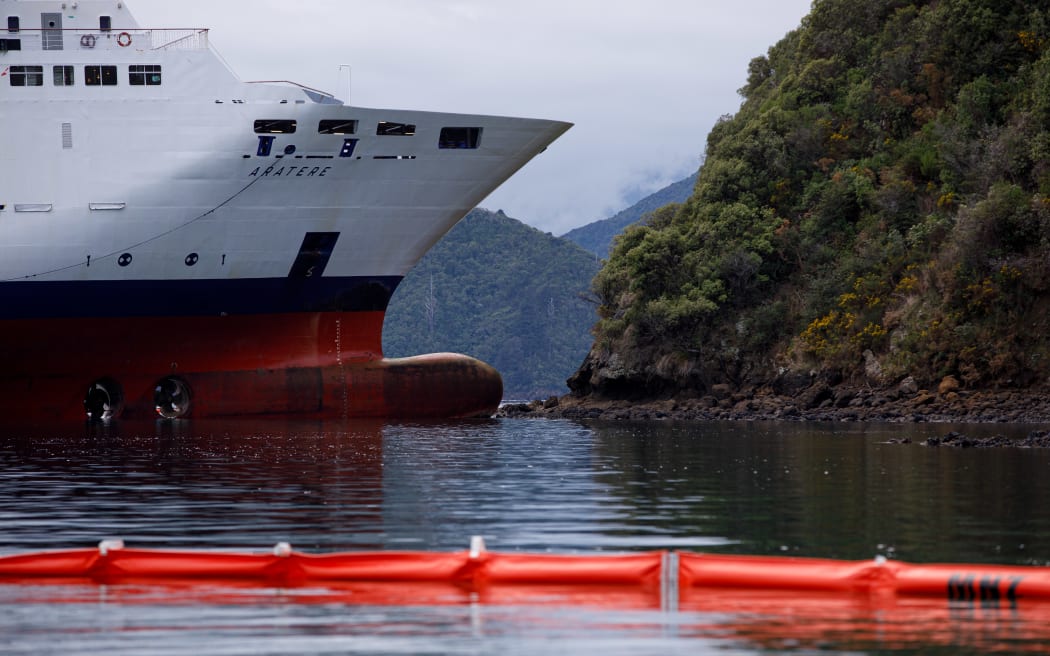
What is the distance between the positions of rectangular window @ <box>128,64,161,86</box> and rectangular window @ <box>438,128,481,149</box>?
11.7m

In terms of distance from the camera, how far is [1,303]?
52969 mm

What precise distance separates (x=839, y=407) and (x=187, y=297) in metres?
30.1

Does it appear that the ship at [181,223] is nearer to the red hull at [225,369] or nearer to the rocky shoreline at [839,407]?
the red hull at [225,369]

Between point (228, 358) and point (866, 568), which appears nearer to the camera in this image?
point (866, 568)

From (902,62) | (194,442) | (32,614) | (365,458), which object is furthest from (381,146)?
(32,614)

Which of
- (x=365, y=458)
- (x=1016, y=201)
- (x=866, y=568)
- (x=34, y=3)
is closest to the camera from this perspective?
(x=866, y=568)

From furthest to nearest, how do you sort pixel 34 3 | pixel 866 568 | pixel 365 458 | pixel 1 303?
pixel 34 3
pixel 1 303
pixel 365 458
pixel 866 568

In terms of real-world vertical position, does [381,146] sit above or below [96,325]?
above

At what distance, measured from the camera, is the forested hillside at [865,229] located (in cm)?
6444

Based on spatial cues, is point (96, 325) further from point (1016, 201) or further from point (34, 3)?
point (1016, 201)

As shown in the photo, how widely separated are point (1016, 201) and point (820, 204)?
16.5m

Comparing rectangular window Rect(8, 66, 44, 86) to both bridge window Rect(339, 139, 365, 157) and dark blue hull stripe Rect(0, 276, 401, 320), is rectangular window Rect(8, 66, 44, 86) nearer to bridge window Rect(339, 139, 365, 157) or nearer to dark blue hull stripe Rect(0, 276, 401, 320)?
dark blue hull stripe Rect(0, 276, 401, 320)

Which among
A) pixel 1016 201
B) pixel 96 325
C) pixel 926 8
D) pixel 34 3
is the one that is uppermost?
pixel 926 8

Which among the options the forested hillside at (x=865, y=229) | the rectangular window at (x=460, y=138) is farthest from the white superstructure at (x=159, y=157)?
the forested hillside at (x=865, y=229)
